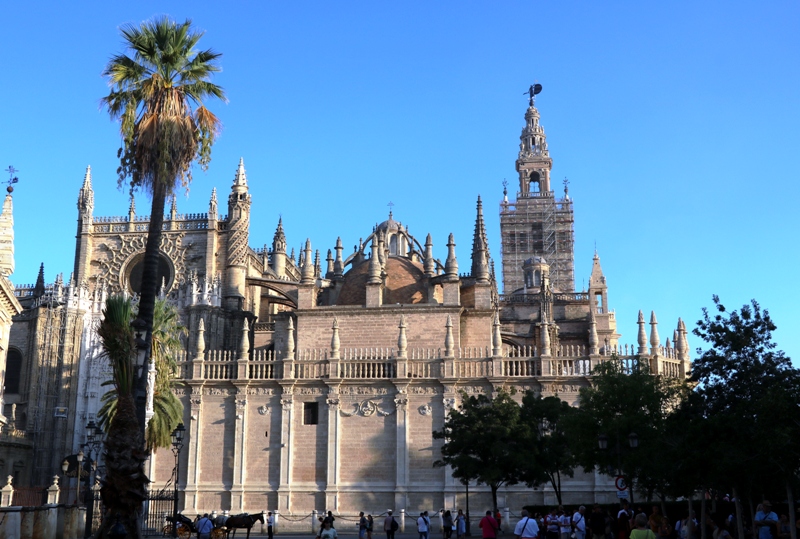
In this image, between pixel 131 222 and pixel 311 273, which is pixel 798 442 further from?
pixel 131 222

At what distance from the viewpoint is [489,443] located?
29422mm

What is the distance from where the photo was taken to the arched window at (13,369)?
46.8 m

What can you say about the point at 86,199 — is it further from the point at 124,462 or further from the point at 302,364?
the point at 124,462

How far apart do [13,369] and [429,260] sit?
2248 cm

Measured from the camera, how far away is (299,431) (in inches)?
1436

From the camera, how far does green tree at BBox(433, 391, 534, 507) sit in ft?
94.8

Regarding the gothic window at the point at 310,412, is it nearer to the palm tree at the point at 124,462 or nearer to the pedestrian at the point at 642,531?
the palm tree at the point at 124,462

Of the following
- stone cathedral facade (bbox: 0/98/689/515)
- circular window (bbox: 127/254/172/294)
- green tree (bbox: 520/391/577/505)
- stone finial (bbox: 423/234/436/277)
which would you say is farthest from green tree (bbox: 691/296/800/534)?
circular window (bbox: 127/254/172/294)

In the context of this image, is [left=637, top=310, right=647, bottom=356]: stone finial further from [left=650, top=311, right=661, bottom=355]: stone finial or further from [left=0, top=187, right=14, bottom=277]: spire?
[left=0, top=187, right=14, bottom=277]: spire

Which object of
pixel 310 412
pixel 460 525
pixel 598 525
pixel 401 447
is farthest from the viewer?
pixel 310 412

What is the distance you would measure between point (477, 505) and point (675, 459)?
15.5m

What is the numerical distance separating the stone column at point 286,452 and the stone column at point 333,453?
1.53m

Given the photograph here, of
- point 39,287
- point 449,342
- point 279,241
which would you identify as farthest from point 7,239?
point 449,342

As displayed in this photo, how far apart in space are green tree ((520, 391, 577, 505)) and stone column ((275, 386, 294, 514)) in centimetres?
1014
